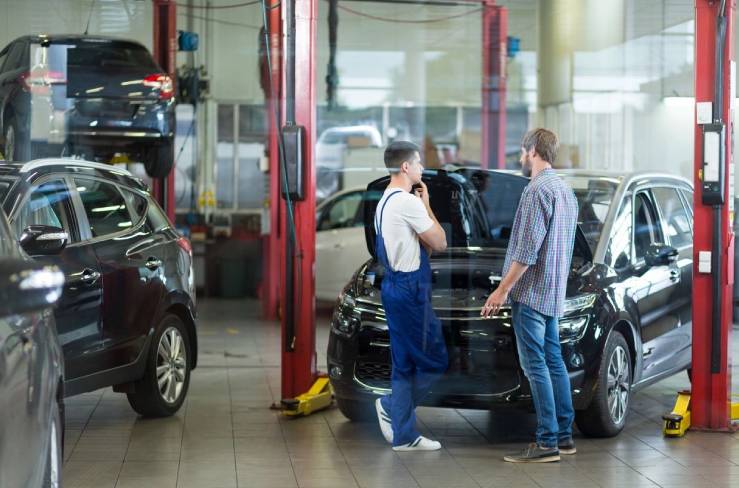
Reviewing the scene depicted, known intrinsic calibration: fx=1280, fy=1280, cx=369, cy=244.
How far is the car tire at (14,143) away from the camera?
8.33m

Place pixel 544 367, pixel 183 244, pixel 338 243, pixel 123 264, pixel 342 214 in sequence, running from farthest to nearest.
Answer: pixel 342 214 < pixel 338 243 < pixel 183 244 < pixel 123 264 < pixel 544 367

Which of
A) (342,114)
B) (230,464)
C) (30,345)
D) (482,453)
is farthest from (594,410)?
(342,114)

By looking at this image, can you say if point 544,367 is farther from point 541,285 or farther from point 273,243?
point 273,243

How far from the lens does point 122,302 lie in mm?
7742

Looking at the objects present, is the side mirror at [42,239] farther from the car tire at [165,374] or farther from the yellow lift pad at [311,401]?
the yellow lift pad at [311,401]

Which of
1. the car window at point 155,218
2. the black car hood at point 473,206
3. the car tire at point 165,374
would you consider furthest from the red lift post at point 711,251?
the car window at point 155,218

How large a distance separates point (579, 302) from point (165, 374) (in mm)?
2754

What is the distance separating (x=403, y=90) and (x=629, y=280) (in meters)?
7.38

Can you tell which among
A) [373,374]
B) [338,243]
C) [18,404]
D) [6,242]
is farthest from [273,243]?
[18,404]

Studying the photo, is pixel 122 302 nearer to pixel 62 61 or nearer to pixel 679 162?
pixel 62 61

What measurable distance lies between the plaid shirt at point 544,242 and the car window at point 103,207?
8.31ft

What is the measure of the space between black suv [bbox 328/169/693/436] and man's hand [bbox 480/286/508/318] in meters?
0.31

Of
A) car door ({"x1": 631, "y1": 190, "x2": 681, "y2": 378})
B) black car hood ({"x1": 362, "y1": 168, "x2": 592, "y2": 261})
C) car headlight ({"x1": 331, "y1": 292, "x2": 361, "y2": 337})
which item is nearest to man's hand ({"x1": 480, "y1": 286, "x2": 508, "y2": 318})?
car headlight ({"x1": 331, "y1": 292, "x2": 361, "y2": 337})

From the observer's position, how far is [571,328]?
23.8ft
